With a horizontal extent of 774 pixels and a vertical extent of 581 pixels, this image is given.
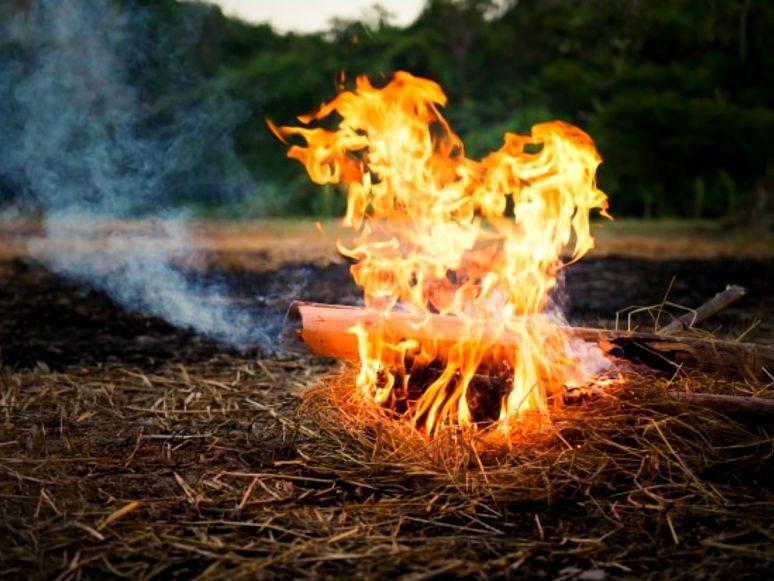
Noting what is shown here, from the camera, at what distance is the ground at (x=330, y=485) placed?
231 centimetres

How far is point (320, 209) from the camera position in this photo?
19.6 m

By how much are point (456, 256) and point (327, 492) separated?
49.1 inches

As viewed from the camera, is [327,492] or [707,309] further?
[707,309]

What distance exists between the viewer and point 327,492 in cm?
282

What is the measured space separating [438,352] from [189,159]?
12.4 meters

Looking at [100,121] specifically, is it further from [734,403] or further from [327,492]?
[734,403]

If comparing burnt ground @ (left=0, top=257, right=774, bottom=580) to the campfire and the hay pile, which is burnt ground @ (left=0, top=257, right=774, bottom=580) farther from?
the campfire

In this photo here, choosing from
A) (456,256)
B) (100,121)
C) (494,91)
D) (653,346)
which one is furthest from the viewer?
(494,91)

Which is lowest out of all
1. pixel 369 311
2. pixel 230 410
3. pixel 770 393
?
pixel 230 410

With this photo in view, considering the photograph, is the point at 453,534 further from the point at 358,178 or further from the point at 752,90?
the point at 752,90

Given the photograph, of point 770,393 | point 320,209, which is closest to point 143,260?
point 770,393

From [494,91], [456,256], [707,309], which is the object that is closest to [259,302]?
[456,256]

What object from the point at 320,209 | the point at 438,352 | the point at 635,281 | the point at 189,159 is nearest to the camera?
the point at 438,352

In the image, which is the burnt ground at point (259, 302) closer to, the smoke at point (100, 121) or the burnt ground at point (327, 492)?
the smoke at point (100, 121)
